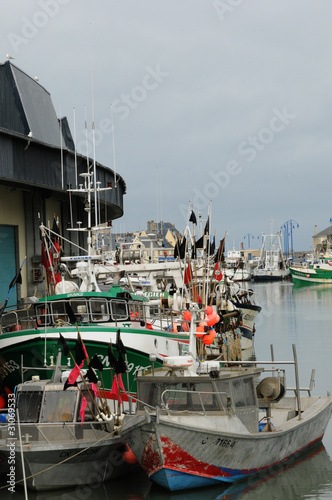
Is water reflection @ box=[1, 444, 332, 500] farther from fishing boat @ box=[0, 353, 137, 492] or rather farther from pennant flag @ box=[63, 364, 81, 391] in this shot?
pennant flag @ box=[63, 364, 81, 391]

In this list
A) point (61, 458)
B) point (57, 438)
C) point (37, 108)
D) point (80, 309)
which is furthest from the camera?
point (37, 108)

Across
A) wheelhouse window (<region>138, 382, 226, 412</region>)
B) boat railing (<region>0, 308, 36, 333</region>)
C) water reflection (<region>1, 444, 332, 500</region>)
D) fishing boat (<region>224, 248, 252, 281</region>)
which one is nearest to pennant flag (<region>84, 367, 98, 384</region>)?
wheelhouse window (<region>138, 382, 226, 412</region>)

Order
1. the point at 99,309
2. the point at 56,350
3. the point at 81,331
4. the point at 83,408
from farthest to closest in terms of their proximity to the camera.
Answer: the point at 99,309 → the point at 81,331 → the point at 56,350 → the point at 83,408

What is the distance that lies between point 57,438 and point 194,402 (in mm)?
2997

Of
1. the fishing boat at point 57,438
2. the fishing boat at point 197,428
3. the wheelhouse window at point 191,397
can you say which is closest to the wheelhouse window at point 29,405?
the fishing boat at point 57,438

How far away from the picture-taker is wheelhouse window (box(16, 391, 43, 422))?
1588 cm

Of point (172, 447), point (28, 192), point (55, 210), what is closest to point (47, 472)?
point (172, 447)

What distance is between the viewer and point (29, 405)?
52.7ft

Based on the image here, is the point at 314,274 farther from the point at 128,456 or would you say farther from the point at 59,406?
the point at 59,406

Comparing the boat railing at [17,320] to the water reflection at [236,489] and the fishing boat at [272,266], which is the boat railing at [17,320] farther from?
the fishing boat at [272,266]

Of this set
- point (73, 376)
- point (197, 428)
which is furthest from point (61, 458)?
point (197, 428)

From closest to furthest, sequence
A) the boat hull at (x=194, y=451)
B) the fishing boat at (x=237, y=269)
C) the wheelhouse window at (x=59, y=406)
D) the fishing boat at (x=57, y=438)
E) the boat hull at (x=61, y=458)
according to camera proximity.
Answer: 1. the boat hull at (x=194, y=451)
2. the boat hull at (x=61, y=458)
3. the fishing boat at (x=57, y=438)
4. the wheelhouse window at (x=59, y=406)
5. the fishing boat at (x=237, y=269)

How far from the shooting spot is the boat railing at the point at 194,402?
15375 millimetres

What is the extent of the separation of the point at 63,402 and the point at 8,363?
4113 mm
